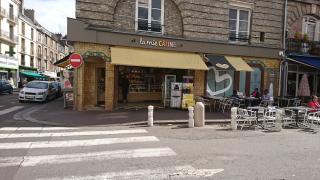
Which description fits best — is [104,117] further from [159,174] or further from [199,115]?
[159,174]

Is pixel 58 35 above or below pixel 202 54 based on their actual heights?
above

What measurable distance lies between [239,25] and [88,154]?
42.2ft

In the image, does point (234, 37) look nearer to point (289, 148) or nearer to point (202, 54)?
point (202, 54)

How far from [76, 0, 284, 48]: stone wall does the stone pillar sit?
181cm

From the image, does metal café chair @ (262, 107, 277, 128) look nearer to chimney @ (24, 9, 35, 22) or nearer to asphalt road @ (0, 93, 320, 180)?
asphalt road @ (0, 93, 320, 180)

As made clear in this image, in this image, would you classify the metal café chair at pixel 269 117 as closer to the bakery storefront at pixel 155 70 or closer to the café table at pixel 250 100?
the café table at pixel 250 100

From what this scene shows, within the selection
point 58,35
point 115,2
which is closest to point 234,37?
point 115,2

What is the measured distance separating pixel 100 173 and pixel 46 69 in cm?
6525

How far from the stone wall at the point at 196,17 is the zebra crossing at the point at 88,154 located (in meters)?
6.15

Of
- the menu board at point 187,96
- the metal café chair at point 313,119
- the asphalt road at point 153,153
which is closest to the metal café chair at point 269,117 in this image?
the asphalt road at point 153,153

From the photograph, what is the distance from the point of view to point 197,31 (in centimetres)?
1675

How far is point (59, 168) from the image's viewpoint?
253 inches

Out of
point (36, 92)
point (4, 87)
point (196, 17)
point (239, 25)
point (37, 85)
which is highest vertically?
point (196, 17)

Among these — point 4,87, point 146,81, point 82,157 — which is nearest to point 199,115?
point 82,157
